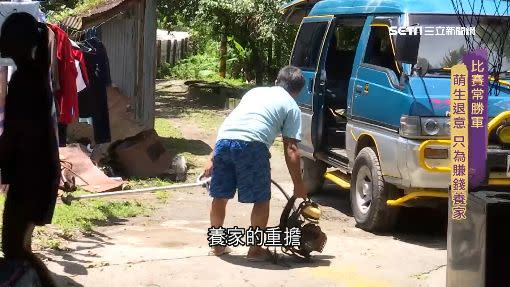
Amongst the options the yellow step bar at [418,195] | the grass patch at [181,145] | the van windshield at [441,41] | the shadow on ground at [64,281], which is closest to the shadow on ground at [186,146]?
the grass patch at [181,145]

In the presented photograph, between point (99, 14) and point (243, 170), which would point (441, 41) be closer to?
point (243, 170)

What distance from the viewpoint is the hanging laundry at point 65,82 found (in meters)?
8.05

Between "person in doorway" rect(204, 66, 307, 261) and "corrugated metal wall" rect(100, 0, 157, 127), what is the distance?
5695 mm

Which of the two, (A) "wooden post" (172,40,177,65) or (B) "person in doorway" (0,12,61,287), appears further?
(A) "wooden post" (172,40,177,65)

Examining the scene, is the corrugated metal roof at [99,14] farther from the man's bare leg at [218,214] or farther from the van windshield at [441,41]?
the van windshield at [441,41]

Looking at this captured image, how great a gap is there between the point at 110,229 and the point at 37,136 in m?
3.58

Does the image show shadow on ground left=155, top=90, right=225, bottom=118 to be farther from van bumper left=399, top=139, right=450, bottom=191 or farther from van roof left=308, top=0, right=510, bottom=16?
van bumper left=399, top=139, right=450, bottom=191

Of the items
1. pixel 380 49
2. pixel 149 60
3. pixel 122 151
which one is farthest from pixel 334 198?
pixel 149 60

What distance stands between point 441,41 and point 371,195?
1664mm

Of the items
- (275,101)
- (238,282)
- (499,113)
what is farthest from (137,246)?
(499,113)

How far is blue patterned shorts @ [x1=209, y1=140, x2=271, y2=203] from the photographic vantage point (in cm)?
691

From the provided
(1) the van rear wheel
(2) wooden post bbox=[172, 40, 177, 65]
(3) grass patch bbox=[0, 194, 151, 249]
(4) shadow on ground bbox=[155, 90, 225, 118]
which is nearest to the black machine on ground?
(3) grass patch bbox=[0, 194, 151, 249]

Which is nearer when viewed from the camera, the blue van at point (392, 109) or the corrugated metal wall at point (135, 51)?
the blue van at point (392, 109)

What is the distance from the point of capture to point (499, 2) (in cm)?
807
